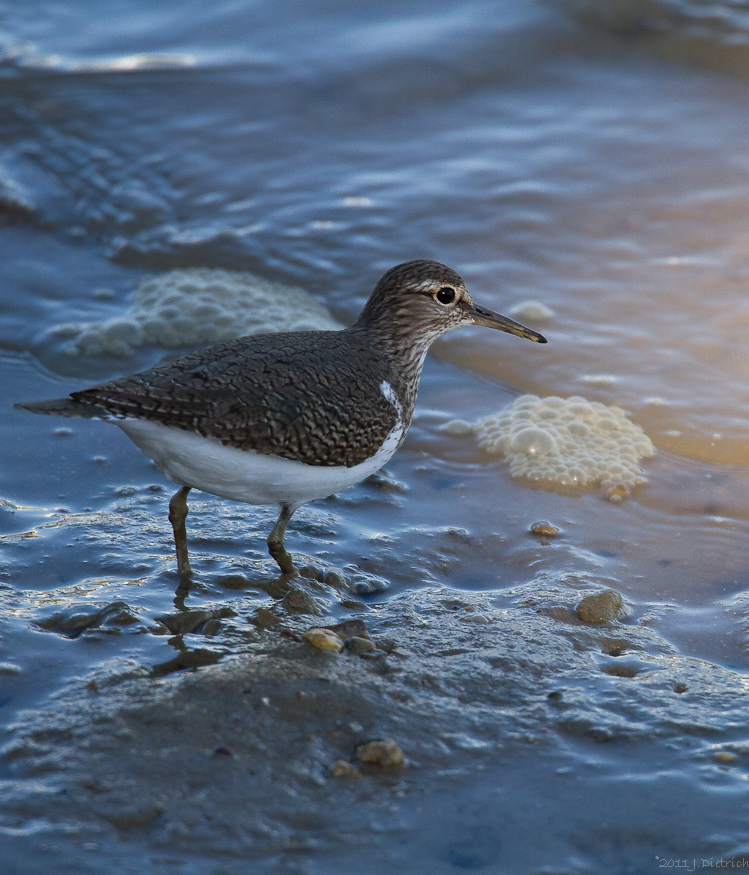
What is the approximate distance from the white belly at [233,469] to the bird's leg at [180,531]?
15 centimetres

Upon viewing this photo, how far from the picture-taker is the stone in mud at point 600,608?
435 centimetres

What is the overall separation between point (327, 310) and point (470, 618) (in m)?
3.82

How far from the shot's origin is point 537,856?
301 cm

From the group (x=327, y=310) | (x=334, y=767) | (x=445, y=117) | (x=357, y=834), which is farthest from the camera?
(x=445, y=117)

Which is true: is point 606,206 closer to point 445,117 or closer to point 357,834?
point 445,117

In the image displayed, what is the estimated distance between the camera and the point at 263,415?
413 centimetres

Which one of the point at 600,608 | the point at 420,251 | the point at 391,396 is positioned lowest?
the point at 600,608

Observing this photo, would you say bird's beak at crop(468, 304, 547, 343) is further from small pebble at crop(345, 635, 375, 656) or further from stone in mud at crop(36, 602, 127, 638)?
stone in mud at crop(36, 602, 127, 638)

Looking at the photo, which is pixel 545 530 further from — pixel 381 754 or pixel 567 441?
pixel 381 754

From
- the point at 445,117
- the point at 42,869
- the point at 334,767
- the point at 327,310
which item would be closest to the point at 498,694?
the point at 334,767

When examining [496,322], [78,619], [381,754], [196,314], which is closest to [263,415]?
[78,619]

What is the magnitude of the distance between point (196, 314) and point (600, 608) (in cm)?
389

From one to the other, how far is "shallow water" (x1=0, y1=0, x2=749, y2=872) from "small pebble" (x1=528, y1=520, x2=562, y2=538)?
77 millimetres

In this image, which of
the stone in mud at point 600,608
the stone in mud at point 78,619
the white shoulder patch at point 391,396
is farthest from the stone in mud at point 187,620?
the stone in mud at point 600,608
